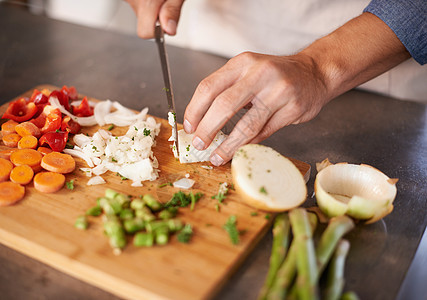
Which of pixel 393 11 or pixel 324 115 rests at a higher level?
pixel 393 11

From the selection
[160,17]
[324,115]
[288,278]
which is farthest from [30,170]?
[324,115]

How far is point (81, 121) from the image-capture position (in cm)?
195

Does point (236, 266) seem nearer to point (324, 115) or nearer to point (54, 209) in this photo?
point (54, 209)

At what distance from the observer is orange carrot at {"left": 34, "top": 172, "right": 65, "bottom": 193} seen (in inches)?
59.4

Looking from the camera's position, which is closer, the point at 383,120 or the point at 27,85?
the point at 383,120

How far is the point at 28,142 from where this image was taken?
174 cm

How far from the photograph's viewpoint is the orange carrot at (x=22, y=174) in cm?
154

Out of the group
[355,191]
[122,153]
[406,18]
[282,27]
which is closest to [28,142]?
[122,153]

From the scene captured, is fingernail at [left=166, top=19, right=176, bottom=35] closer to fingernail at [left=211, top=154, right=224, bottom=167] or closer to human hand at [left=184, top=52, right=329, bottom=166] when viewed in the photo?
human hand at [left=184, top=52, right=329, bottom=166]

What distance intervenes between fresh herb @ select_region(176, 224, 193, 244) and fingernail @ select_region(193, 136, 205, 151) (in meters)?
0.38

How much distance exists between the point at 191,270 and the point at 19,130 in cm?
107

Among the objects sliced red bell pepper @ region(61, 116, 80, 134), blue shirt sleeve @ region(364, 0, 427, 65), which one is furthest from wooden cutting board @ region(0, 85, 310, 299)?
blue shirt sleeve @ region(364, 0, 427, 65)

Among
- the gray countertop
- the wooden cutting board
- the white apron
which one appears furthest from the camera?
the white apron

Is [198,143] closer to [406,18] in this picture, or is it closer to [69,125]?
[69,125]
